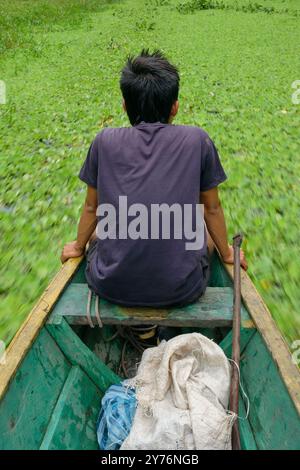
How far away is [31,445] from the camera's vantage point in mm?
2061

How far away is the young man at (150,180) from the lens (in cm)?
217

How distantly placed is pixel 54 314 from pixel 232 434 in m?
1.17

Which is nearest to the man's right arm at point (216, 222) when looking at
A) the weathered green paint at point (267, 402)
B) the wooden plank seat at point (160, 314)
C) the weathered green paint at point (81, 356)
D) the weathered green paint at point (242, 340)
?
the wooden plank seat at point (160, 314)

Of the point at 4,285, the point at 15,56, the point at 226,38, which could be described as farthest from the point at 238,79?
the point at 4,285

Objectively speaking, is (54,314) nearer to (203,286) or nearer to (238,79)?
(203,286)

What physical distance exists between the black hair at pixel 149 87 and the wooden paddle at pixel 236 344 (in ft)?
3.24

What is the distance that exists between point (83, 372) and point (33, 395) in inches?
14.5

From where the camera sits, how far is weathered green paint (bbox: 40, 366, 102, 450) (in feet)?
6.99

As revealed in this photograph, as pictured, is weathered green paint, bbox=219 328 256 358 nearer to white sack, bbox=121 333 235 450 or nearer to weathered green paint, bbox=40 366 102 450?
white sack, bbox=121 333 235 450

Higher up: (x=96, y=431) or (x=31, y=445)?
(x=31, y=445)

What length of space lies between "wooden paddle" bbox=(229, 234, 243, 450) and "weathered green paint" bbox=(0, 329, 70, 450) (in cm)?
97

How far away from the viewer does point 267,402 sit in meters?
2.12

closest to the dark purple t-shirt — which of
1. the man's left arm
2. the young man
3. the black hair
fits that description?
the young man

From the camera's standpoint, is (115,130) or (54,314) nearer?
(115,130)
